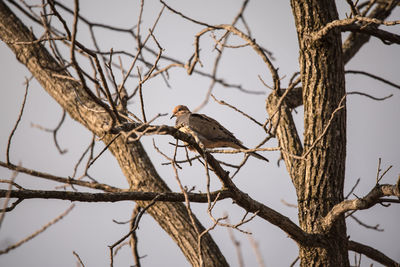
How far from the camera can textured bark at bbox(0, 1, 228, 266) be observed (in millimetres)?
4453

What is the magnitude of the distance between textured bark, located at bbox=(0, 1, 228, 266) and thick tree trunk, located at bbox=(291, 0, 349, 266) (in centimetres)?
115

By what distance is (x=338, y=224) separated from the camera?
3797 millimetres

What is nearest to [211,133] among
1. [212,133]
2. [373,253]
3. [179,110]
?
[212,133]

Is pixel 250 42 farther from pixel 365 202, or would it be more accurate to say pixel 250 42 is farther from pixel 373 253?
pixel 373 253

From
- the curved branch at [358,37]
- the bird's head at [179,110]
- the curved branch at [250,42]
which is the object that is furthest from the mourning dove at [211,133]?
the curved branch at [358,37]

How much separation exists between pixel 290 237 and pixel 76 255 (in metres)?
1.78

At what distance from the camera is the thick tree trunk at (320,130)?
3.79m

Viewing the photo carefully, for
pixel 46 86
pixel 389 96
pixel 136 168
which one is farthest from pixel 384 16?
pixel 46 86

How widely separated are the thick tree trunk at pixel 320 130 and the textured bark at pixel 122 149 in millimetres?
1151

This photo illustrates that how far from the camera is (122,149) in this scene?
474 centimetres

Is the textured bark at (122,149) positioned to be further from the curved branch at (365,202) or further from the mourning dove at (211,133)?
the curved branch at (365,202)

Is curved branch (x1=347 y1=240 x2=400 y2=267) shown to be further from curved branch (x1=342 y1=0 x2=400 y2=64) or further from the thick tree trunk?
curved branch (x1=342 y1=0 x2=400 y2=64)

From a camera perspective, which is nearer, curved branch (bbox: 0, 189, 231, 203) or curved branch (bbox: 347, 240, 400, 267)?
curved branch (bbox: 0, 189, 231, 203)

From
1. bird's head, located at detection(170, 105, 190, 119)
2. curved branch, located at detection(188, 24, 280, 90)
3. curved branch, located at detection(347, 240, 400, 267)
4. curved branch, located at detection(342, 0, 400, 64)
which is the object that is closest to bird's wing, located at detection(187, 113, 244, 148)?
curved branch, located at detection(188, 24, 280, 90)
